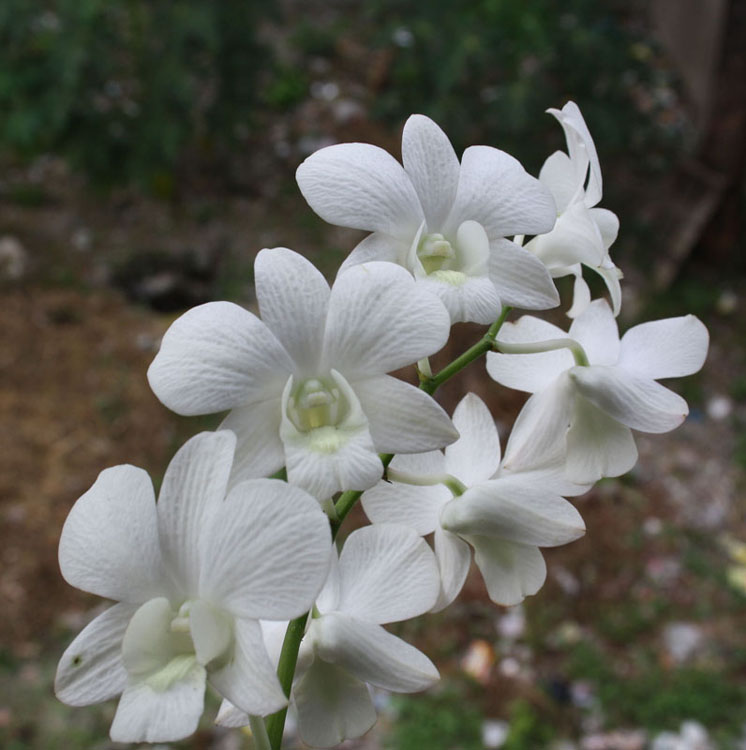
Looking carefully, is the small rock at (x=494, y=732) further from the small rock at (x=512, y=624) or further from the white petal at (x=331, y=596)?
the white petal at (x=331, y=596)

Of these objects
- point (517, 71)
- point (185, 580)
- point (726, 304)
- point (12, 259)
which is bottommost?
point (12, 259)

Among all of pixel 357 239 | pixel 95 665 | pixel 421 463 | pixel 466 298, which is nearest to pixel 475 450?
pixel 421 463

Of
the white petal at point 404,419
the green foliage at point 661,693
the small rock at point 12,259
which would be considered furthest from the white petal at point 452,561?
the small rock at point 12,259

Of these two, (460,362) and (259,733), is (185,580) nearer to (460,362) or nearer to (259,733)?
(259,733)

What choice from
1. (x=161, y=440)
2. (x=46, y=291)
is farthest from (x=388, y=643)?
(x=46, y=291)

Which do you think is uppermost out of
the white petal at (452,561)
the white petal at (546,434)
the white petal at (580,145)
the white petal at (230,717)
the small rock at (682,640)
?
the white petal at (580,145)

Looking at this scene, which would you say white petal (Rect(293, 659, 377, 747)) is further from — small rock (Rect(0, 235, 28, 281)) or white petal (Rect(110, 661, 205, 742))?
small rock (Rect(0, 235, 28, 281))
